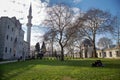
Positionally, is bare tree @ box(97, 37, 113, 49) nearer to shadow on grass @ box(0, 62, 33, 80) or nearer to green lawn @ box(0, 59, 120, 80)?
shadow on grass @ box(0, 62, 33, 80)

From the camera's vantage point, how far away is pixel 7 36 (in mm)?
41656

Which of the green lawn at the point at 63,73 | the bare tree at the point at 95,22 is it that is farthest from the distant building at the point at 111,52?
the green lawn at the point at 63,73

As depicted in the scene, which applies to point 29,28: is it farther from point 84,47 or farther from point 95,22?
point 95,22

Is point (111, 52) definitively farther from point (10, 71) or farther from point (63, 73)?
point (10, 71)

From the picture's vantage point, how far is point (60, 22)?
3722cm

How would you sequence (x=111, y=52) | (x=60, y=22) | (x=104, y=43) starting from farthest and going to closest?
(x=104, y=43) → (x=111, y=52) → (x=60, y=22)

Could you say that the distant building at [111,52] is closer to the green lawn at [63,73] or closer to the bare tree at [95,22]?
the bare tree at [95,22]

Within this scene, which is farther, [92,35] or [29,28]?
[29,28]

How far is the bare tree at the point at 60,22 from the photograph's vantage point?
118ft

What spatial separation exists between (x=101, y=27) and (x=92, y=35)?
14.1 feet

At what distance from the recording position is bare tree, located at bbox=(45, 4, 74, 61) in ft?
118

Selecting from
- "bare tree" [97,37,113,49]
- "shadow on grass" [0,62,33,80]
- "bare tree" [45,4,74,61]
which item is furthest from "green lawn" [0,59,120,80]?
"bare tree" [97,37,113,49]

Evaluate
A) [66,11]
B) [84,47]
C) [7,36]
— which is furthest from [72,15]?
[84,47]

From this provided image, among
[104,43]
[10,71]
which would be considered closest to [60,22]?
[10,71]
